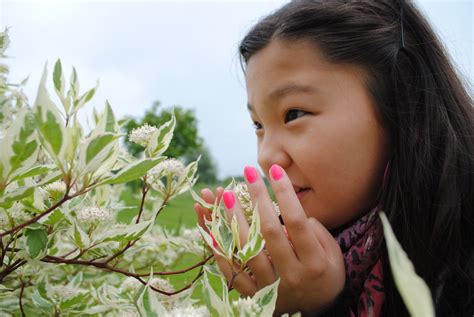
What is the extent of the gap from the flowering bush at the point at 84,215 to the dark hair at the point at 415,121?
31 centimetres

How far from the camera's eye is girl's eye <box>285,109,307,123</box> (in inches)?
33.9

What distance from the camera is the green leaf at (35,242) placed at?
26.6 inches

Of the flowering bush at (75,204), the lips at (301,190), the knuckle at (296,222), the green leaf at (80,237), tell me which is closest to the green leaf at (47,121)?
the flowering bush at (75,204)

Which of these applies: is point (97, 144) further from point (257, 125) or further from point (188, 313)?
point (257, 125)

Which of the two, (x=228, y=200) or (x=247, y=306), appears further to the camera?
(x=228, y=200)

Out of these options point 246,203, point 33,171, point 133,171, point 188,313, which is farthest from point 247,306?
point 246,203

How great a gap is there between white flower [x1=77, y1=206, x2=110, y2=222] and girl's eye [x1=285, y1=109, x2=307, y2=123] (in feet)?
1.20

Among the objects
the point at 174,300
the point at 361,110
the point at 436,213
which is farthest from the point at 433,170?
the point at 174,300

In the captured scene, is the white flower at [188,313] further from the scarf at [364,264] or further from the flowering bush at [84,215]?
the scarf at [364,264]

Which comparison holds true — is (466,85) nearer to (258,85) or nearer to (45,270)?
(258,85)

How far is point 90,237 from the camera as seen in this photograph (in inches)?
30.8

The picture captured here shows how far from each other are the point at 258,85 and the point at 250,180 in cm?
21

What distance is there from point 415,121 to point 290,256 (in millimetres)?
395

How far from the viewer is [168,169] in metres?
0.91
